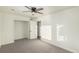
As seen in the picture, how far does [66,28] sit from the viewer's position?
3.80 m

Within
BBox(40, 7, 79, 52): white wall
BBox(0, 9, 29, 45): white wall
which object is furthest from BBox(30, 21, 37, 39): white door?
BBox(40, 7, 79, 52): white wall

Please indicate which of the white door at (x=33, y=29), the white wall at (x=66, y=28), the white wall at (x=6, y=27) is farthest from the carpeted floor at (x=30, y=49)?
the white door at (x=33, y=29)

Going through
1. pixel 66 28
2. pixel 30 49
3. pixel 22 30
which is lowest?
pixel 30 49

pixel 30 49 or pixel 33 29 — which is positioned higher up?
pixel 33 29

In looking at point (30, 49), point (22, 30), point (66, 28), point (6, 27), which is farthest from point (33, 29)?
point (66, 28)

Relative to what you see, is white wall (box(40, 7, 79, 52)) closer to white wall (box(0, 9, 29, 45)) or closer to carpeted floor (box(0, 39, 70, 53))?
carpeted floor (box(0, 39, 70, 53))

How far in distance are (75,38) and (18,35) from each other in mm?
4755

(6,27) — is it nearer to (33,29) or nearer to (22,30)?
(22,30)

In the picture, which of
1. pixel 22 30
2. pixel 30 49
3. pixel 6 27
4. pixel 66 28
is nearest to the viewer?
pixel 30 49

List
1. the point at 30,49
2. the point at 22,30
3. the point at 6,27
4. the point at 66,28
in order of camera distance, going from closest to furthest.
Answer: the point at 30,49 < the point at 66,28 < the point at 6,27 < the point at 22,30

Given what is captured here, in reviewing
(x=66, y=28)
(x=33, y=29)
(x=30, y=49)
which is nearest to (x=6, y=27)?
(x=30, y=49)

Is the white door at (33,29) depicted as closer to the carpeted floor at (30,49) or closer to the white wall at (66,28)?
the white wall at (66,28)

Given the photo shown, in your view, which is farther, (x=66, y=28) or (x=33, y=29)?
(x=33, y=29)

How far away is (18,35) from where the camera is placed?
6625mm
